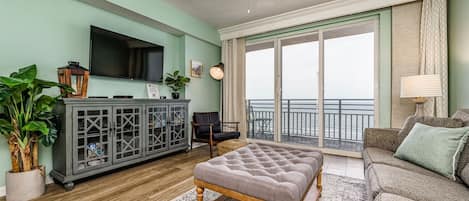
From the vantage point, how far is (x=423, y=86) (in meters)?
2.24

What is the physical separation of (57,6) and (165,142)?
7.21 ft

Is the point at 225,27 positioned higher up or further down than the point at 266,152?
higher up

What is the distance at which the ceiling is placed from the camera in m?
3.30

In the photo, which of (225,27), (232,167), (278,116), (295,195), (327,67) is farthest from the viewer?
(225,27)

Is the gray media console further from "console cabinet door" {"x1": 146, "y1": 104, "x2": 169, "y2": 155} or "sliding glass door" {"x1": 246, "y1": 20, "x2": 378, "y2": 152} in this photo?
"sliding glass door" {"x1": 246, "y1": 20, "x2": 378, "y2": 152}

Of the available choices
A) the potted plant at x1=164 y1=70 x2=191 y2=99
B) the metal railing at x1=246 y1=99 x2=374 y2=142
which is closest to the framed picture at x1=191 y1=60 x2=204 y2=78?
the potted plant at x1=164 y1=70 x2=191 y2=99

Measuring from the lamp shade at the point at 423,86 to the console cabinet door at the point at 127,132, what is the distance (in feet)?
11.3

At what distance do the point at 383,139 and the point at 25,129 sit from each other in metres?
3.43

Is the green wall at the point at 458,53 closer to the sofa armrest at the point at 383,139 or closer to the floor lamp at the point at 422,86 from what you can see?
the floor lamp at the point at 422,86

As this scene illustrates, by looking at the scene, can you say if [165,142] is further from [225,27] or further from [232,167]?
[225,27]

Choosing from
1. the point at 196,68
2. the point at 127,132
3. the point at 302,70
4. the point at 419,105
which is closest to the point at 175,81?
the point at 196,68

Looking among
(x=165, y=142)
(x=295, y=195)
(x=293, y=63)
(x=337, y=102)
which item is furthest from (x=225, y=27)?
(x=295, y=195)

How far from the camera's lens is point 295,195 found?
1195 mm

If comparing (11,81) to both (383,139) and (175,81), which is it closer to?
(175,81)
